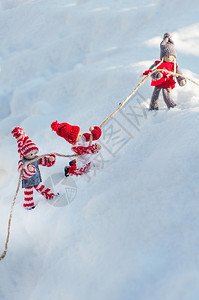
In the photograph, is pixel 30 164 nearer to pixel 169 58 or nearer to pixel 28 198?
pixel 28 198

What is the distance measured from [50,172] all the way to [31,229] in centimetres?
67

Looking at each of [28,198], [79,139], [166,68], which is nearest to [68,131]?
[79,139]

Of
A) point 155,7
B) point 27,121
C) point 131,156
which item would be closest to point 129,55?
point 155,7

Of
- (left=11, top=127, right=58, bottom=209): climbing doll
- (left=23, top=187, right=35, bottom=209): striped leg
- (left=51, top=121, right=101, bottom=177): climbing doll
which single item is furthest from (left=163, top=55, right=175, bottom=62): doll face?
(left=23, top=187, right=35, bottom=209): striped leg

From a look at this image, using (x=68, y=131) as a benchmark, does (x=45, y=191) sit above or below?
below

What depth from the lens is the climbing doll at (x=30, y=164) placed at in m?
2.09

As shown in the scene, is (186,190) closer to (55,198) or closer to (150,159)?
(150,159)

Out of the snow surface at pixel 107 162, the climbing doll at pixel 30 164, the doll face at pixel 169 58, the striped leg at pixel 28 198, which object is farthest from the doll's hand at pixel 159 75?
the striped leg at pixel 28 198

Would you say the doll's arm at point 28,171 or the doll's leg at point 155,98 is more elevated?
the doll's leg at point 155,98

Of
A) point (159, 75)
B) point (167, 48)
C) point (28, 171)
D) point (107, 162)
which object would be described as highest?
point (167, 48)

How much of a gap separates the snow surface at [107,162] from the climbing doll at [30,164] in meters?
0.09

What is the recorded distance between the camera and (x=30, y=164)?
211 centimetres

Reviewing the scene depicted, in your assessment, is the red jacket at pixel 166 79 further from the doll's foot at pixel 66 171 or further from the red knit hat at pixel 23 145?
the red knit hat at pixel 23 145

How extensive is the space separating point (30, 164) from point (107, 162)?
0.62 meters
